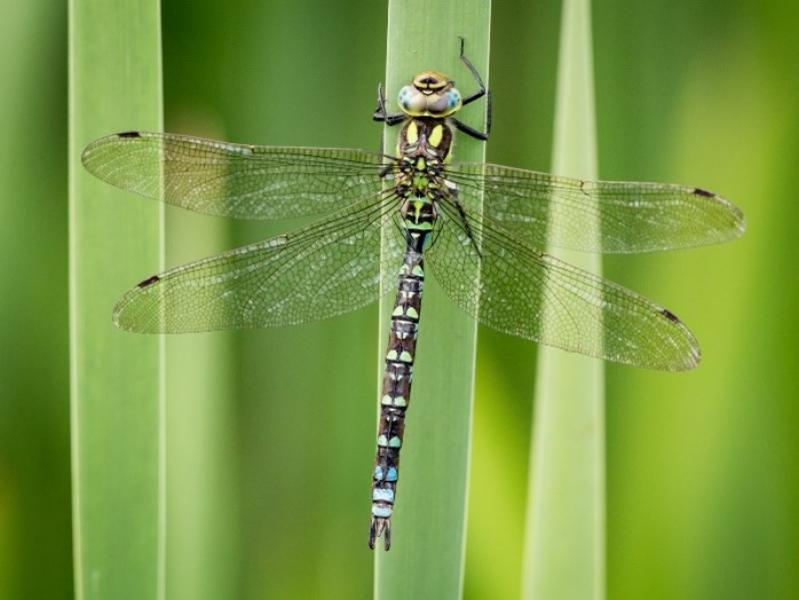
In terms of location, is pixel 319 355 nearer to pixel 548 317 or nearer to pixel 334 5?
pixel 548 317

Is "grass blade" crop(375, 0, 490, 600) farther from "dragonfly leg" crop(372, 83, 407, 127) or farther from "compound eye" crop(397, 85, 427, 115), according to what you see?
"dragonfly leg" crop(372, 83, 407, 127)

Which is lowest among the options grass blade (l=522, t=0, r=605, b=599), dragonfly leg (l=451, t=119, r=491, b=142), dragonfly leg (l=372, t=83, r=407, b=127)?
grass blade (l=522, t=0, r=605, b=599)

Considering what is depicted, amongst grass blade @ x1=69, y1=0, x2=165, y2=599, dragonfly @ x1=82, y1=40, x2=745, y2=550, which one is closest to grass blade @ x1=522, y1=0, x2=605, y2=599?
dragonfly @ x1=82, y1=40, x2=745, y2=550

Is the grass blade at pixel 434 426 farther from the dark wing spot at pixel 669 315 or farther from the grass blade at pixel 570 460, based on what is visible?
the dark wing spot at pixel 669 315

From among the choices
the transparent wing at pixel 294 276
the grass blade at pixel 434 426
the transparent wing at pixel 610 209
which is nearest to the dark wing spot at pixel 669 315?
the transparent wing at pixel 610 209

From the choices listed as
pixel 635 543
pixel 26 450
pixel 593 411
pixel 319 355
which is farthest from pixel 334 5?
pixel 635 543

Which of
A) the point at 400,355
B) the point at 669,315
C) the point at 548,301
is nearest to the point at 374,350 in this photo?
the point at 400,355
